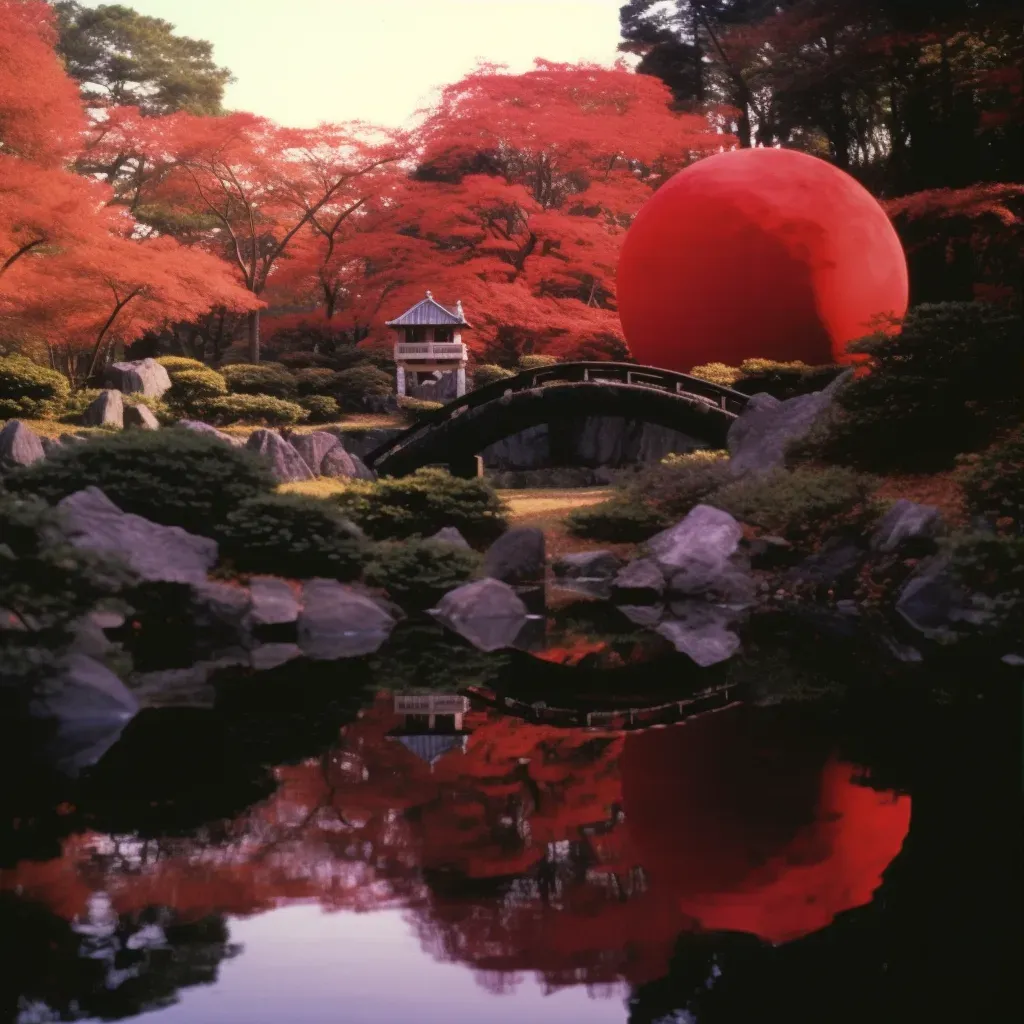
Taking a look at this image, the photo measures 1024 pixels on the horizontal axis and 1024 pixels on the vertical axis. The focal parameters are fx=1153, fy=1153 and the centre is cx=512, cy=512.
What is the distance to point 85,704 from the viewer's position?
600 cm

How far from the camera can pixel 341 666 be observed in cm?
783

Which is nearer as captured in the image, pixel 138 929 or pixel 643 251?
A: pixel 138 929

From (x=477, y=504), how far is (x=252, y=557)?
4.07 metres

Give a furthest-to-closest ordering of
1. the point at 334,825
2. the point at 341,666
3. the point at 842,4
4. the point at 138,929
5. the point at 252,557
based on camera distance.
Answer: the point at 842,4 < the point at 252,557 < the point at 341,666 < the point at 334,825 < the point at 138,929

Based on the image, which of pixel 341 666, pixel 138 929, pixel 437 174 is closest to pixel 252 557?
pixel 341 666

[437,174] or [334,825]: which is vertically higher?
[437,174]

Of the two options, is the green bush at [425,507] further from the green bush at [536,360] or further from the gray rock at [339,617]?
the green bush at [536,360]

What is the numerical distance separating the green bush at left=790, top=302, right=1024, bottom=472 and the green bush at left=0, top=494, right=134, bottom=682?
32.4 feet

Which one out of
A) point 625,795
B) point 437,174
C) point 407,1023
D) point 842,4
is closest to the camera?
point 407,1023

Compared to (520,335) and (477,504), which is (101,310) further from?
(477,504)

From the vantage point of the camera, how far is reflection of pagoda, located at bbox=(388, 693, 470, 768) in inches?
210

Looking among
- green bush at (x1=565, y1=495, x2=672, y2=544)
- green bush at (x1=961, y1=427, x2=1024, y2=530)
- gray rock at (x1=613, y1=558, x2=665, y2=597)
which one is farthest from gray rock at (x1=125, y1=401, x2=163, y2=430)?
green bush at (x1=961, y1=427, x2=1024, y2=530)

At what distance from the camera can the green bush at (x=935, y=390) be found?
13320 mm

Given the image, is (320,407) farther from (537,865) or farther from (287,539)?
(537,865)
